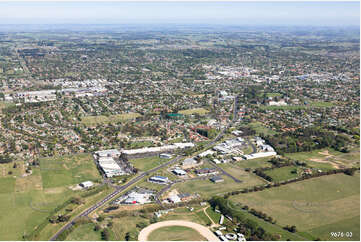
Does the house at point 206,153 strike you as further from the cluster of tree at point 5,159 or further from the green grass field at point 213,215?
the cluster of tree at point 5,159

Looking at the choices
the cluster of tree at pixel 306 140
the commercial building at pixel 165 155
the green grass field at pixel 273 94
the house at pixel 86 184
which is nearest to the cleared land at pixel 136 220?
the house at pixel 86 184

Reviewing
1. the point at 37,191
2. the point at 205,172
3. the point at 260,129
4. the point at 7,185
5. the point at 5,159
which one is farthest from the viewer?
the point at 260,129

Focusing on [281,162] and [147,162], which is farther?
[281,162]

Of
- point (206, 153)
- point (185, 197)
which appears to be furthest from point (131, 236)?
point (206, 153)

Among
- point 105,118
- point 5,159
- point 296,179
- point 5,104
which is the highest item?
point 5,104

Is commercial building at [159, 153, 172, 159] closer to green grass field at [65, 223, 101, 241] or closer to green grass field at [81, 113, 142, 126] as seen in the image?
green grass field at [81, 113, 142, 126]

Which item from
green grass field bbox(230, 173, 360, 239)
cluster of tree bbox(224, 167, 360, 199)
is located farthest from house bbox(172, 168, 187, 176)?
green grass field bbox(230, 173, 360, 239)

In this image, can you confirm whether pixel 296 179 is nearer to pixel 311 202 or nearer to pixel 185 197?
pixel 311 202

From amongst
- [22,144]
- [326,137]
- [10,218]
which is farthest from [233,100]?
[10,218]
